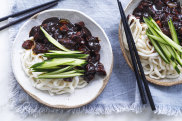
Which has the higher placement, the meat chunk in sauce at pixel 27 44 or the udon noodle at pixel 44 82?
the meat chunk in sauce at pixel 27 44

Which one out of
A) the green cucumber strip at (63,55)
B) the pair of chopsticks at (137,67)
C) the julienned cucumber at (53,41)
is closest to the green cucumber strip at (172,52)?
the pair of chopsticks at (137,67)

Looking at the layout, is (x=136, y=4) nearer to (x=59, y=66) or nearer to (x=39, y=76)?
(x=59, y=66)

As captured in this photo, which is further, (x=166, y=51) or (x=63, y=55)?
(x=166, y=51)

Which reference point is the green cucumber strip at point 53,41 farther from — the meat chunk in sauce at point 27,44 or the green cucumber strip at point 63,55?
the meat chunk in sauce at point 27,44

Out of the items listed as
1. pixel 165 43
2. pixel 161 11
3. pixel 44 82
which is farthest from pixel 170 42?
pixel 44 82

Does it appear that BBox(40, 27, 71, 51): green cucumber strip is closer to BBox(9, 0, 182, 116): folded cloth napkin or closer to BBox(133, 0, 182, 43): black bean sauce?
BBox(9, 0, 182, 116): folded cloth napkin

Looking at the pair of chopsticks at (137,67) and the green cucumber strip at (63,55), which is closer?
the green cucumber strip at (63,55)

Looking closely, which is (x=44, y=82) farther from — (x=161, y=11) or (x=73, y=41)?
(x=161, y=11)
